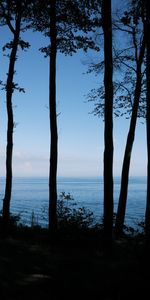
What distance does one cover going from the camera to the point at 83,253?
11445mm

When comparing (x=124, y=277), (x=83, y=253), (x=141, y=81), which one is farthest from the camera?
(x=141, y=81)

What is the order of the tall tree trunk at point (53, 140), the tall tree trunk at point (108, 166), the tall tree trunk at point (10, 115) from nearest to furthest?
the tall tree trunk at point (108, 166), the tall tree trunk at point (53, 140), the tall tree trunk at point (10, 115)

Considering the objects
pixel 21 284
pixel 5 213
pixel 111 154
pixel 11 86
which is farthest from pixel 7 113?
pixel 21 284

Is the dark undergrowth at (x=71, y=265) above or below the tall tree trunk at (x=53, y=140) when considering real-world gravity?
below

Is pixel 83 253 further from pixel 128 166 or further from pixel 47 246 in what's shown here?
pixel 128 166

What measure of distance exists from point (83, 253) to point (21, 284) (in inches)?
135

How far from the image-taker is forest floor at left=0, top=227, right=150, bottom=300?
8031 mm

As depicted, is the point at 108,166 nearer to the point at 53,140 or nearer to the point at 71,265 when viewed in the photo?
the point at 53,140

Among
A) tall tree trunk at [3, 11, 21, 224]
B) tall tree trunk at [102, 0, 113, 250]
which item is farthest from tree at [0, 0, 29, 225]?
tall tree trunk at [102, 0, 113, 250]

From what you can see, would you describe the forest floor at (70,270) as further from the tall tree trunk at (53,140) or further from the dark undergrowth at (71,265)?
the tall tree trunk at (53,140)

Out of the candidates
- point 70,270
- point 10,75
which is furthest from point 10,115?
point 70,270

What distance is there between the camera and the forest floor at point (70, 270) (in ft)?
26.3

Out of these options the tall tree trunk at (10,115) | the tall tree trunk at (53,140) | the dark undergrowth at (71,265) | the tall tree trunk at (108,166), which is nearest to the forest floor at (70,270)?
the dark undergrowth at (71,265)

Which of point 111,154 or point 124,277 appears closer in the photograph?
point 124,277
